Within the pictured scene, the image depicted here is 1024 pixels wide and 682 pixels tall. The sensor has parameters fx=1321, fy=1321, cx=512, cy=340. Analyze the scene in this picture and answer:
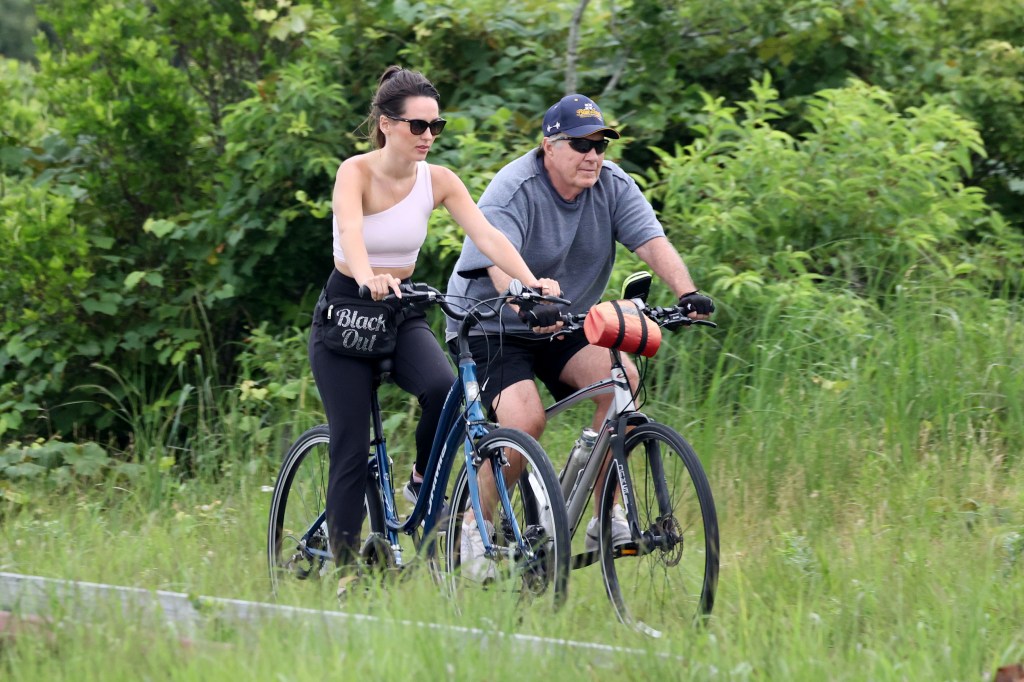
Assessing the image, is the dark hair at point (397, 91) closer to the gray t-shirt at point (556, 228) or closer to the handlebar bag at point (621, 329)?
the gray t-shirt at point (556, 228)

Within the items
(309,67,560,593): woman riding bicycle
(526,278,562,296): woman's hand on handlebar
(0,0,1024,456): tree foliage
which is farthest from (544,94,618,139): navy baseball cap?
(0,0,1024,456): tree foliage

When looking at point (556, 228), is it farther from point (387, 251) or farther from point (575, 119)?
point (387, 251)

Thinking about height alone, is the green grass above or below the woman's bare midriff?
below

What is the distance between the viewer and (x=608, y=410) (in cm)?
491

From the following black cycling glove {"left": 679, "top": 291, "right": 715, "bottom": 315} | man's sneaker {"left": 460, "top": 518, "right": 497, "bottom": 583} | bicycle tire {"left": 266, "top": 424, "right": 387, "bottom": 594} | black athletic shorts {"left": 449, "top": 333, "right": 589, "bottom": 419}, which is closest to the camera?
man's sneaker {"left": 460, "top": 518, "right": 497, "bottom": 583}

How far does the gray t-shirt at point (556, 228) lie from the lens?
523 centimetres

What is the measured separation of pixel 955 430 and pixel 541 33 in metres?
4.29

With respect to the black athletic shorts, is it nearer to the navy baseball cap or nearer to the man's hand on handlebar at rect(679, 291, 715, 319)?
the man's hand on handlebar at rect(679, 291, 715, 319)

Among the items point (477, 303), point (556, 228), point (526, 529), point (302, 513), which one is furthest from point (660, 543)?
point (302, 513)

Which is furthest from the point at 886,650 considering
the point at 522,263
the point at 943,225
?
the point at 943,225

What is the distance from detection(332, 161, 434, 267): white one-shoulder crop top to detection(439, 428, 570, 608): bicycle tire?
817mm

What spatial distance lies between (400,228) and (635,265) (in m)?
2.89

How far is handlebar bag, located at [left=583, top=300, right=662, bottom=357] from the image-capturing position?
460cm

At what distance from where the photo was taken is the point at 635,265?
7641 mm
